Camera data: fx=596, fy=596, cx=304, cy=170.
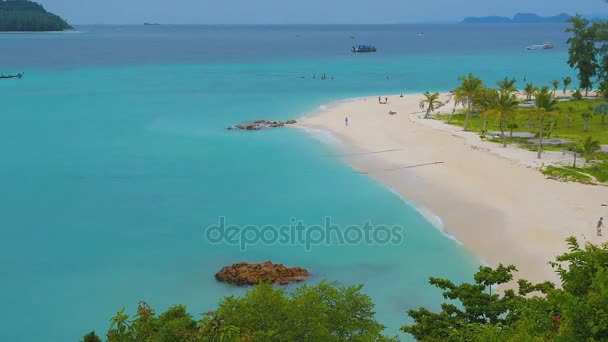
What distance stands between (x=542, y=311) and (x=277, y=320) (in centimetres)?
562

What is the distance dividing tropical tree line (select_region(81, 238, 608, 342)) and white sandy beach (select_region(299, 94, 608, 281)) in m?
8.82

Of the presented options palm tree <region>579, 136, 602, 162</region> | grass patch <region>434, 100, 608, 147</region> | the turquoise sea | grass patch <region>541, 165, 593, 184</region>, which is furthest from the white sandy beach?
grass patch <region>434, 100, 608, 147</region>

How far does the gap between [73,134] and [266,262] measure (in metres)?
36.0

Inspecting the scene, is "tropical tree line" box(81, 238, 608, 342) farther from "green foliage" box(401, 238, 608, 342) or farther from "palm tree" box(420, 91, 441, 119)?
"palm tree" box(420, 91, 441, 119)

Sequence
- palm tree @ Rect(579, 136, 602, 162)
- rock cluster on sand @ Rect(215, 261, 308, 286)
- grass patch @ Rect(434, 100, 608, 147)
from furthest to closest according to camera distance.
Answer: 1. grass patch @ Rect(434, 100, 608, 147)
2. palm tree @ Rect(579, 136, 602, 162)
3. rock cluster on sand @ Rect(215, 261, 308, 286)

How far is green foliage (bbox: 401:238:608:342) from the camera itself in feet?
33.8

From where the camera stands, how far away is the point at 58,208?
111 feet

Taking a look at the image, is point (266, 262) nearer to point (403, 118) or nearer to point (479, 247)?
point (479, 247)

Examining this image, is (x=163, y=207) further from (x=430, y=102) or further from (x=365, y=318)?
(x=430, y=102)

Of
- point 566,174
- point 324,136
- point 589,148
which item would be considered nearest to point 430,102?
point 324,136

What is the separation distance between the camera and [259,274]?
23.8 m

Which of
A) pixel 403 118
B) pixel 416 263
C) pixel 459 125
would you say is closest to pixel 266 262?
pixel 416 263

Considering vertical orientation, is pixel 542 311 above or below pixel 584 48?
below

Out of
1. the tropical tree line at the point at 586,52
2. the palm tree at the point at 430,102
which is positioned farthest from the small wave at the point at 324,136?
the tropical tree line at the point at 586,52
